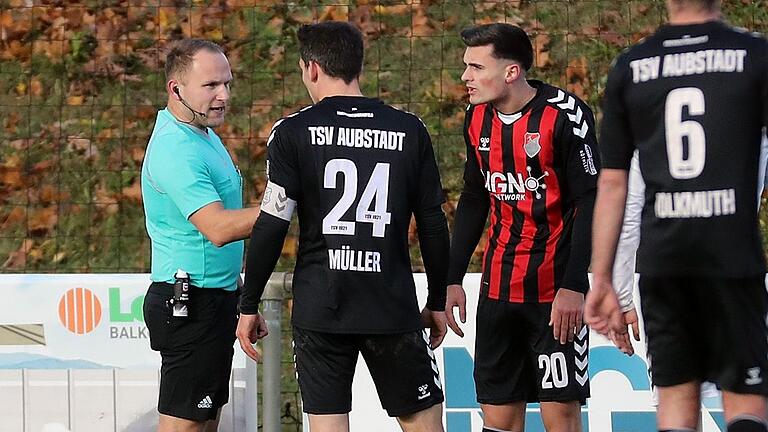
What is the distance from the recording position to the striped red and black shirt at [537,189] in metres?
5.57

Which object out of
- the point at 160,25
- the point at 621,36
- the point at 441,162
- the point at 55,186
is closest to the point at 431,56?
the point at 441,162

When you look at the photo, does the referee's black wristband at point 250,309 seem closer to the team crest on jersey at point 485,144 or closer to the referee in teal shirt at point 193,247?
the referee in teal shirt at point 193,247

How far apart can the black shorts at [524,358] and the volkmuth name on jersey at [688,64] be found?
1729 mm

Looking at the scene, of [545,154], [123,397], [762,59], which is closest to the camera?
[762,59]

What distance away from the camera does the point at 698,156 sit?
13.6 feet

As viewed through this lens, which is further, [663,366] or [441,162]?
[441,162]

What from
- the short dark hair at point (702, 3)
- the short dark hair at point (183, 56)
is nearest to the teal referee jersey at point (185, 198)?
the short dark hair at point (183, 56)

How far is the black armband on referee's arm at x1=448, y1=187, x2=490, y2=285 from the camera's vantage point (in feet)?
19.8

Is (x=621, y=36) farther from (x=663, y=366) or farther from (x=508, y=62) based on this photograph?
(x=663, y=366)

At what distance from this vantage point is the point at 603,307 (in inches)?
169

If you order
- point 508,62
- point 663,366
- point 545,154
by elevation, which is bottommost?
point 663,366

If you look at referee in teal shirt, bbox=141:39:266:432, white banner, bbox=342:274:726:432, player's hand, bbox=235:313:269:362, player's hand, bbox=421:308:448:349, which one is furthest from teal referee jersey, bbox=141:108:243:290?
white banner, bbox=342:274:726:432

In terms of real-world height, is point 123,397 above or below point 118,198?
below

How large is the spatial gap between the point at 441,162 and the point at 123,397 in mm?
3590
